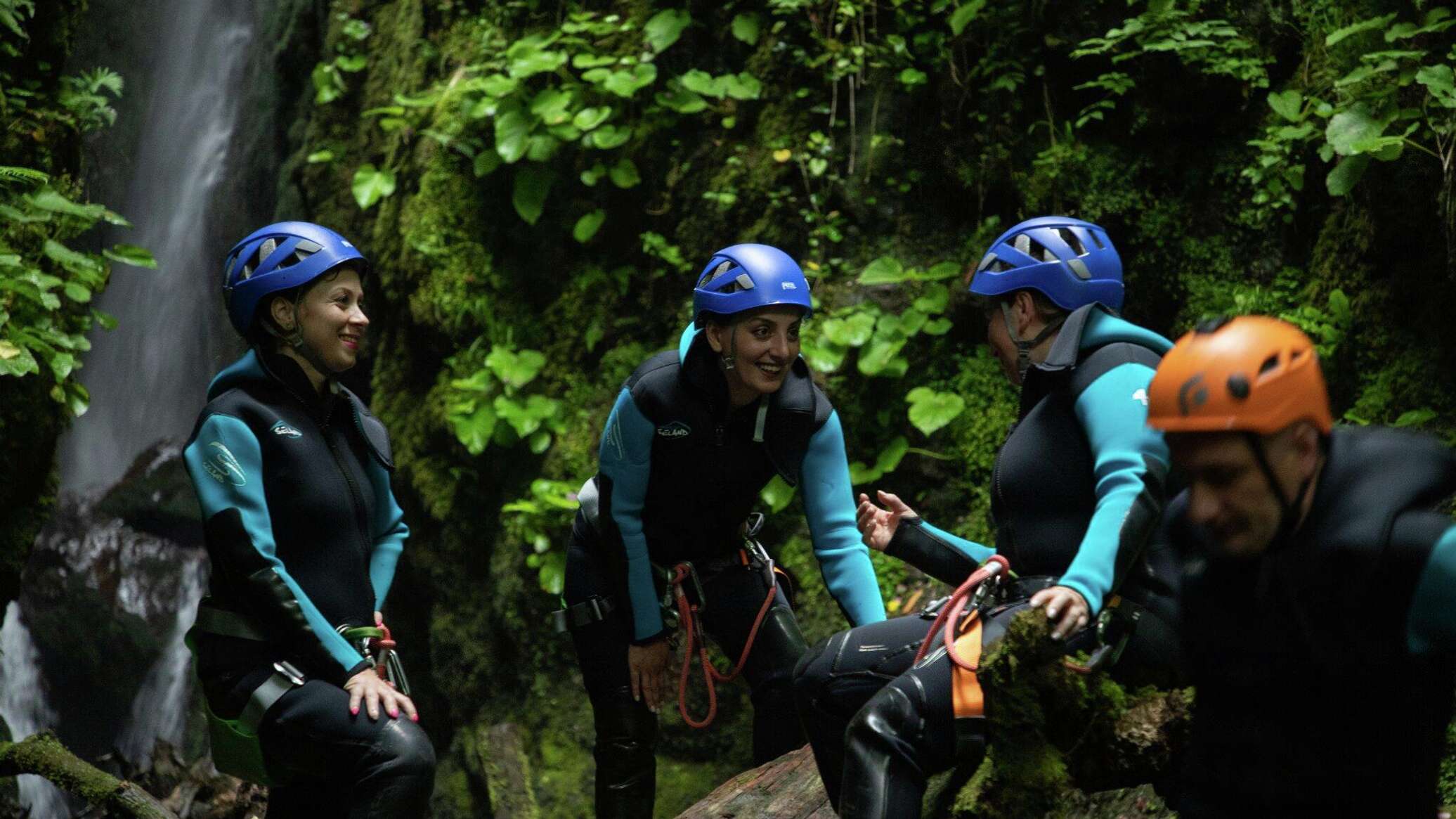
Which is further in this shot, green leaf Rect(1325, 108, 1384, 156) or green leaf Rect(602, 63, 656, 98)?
green leaf Rect(602, 63, 656, 98)

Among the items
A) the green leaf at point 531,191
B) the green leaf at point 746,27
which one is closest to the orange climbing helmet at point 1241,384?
the green leaf at point 746,27

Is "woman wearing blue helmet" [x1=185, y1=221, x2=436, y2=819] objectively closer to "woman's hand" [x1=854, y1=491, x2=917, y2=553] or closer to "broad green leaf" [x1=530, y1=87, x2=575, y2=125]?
"woman's hand" [x1=854, y1=491, x2=917, y2=553]

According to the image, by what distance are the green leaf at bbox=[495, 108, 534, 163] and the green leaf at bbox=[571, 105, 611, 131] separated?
382 millimetres

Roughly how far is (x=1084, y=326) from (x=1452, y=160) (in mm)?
2197

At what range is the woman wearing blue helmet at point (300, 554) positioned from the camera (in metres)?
3.47

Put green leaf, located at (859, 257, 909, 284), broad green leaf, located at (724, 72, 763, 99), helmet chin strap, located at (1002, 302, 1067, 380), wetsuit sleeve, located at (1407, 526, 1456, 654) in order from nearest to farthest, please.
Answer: wetsuit sleeve, located at (1407, 526, 1456, 654)
helmet chin strap, located at (1002, 302, 1067, 380)
green leaf, located at (859, 257, 909, 284)
broad green leaf, located at (724, 72, 763, 99)

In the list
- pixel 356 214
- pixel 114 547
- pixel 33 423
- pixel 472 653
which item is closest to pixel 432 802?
pixel 472 653

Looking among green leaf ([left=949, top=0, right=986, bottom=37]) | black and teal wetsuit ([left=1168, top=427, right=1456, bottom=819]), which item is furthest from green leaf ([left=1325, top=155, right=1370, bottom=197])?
black and teal wetsuit ([left=1168, top=427, right=1456, bottom=819])

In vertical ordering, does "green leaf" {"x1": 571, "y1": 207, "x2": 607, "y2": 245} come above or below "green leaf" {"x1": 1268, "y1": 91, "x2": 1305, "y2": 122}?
below

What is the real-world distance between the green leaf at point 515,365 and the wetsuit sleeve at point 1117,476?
469 cm

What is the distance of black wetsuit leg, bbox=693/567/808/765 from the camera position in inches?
171

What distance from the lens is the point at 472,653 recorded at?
770 centimetres

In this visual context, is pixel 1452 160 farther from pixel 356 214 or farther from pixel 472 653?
pixel 356 214

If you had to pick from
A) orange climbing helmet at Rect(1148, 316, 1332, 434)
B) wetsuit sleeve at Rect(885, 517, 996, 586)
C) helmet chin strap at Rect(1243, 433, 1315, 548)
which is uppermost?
orange climbing helmet at Rect(1148, 316, 1332, 434)
